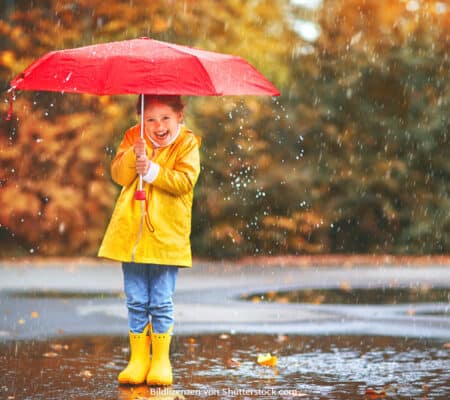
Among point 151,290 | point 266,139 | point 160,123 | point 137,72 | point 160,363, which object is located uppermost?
point 266,139

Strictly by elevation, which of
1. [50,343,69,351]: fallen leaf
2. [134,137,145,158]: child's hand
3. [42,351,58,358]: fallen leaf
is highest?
[134,137,145,158]: child's hand

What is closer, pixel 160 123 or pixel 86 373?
pixel 160 123

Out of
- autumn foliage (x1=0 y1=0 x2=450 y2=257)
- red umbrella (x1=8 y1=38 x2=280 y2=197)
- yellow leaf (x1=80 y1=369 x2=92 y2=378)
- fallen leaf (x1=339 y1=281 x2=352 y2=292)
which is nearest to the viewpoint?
red umbrella (x1=8 y1=38 x2=280 y2=197)

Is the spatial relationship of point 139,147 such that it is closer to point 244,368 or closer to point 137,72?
point 137,72

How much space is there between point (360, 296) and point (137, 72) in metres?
5.29

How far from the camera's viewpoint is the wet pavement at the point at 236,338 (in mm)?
6551

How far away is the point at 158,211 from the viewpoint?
652cm

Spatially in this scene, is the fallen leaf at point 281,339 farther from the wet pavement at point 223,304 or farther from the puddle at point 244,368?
the wet pavement at point 223,304

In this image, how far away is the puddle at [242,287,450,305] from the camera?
10.8 meters

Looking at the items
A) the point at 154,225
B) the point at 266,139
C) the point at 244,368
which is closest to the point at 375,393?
the point at 244,368

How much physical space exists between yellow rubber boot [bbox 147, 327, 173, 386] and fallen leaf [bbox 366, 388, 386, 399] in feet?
3.48

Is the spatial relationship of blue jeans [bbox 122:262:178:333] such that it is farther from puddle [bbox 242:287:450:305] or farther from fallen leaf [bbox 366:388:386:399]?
puddle [bbox 242:287:450:305]

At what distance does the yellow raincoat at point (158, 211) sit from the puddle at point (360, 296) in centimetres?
429

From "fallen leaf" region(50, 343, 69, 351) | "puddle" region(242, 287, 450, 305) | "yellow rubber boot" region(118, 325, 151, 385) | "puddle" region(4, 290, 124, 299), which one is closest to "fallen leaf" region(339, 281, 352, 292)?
"puddle" region(242, 287, 450, 305)
